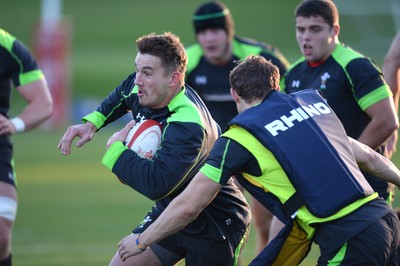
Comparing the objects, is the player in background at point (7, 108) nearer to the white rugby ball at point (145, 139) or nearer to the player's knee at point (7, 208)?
the player's knee at point (7, 208)

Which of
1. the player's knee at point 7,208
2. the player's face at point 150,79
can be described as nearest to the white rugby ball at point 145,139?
the player's face at point 150,79

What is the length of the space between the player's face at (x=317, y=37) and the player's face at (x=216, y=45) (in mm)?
1968

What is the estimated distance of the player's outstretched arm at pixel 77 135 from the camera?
19.8ft

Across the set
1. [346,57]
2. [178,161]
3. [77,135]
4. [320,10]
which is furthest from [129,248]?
[320,10]

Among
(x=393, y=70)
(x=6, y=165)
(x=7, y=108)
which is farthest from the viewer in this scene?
(x=393, y=70)

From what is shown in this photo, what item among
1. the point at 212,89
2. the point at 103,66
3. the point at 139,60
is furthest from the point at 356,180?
the point at 103,66

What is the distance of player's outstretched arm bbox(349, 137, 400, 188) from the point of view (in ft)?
18.7

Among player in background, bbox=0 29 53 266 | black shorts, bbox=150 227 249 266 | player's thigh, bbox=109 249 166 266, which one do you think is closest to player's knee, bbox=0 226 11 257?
player in background, bbox=0 29 53 266

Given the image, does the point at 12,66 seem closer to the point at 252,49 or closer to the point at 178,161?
the point at 178,161

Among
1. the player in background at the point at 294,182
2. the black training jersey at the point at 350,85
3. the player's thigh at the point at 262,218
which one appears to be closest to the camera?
the player in background at the point at 294,182

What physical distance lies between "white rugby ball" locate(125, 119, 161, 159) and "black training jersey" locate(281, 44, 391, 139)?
2.00m

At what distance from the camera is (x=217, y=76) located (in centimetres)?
948

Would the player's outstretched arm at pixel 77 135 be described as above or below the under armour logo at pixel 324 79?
below

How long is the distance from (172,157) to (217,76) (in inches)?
153
